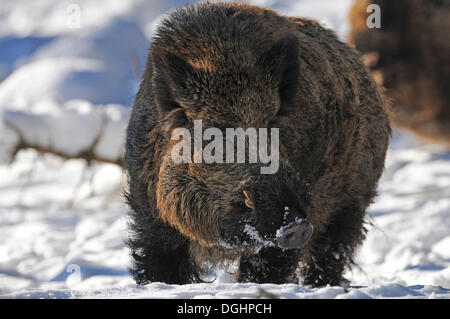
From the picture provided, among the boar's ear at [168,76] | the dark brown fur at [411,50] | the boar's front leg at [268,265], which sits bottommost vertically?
the boar's front leg at [268,265]

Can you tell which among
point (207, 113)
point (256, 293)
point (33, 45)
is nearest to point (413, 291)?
point (256, 293)

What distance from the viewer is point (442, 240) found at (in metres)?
7.11

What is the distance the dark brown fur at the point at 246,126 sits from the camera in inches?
137

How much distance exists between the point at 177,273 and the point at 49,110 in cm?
628

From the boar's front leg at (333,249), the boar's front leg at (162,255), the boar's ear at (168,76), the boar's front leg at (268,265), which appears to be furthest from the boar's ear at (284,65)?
the boar's front leg at (333,249)

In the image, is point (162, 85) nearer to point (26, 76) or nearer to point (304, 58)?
point (304, 58)

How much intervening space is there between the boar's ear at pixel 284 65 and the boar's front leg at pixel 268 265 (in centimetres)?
97

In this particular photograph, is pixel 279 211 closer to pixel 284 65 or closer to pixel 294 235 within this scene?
pixel 294 235

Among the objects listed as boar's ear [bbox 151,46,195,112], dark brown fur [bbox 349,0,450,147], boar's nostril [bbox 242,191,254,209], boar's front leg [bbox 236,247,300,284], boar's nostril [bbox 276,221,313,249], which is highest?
dark brown fur [bbox 349,0,450,147]

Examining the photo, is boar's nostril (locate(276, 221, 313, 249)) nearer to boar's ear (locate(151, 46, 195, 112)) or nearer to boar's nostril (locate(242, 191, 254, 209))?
boar's nostril (locate(242, 191, 254, 209))

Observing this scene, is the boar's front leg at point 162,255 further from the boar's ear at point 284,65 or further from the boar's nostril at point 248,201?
the boar's ear at point 284,65

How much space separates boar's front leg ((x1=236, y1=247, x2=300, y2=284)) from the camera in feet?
13.2
